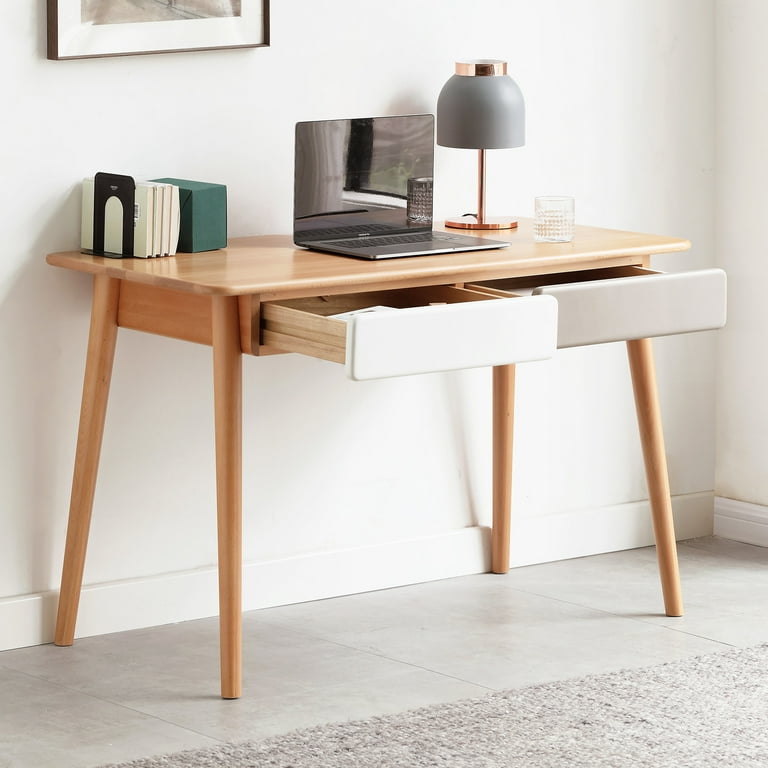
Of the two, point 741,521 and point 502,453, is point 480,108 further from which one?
point 741,521

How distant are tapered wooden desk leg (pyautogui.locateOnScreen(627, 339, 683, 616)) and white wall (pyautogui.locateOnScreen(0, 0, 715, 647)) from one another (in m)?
0.42

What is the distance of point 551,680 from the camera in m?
2.78

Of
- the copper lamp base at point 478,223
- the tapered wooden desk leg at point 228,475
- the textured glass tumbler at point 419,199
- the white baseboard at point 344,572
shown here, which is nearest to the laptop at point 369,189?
the textured glass tumbler at point 419,199

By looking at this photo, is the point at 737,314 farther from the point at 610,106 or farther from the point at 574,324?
the point at 574,324

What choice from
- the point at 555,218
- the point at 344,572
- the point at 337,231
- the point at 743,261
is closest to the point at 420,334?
the point at 337,231

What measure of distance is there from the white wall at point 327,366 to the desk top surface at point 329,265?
20 centimetres

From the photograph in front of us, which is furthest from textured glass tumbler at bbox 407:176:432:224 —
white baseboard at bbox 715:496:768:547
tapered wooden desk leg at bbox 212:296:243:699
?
white baseboard at bbox 715:496:768:547

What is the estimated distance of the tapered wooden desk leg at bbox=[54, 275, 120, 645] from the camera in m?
2.86

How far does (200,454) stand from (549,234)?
2.57ft

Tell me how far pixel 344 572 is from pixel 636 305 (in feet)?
2.79

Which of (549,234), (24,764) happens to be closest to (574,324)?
(549,234)

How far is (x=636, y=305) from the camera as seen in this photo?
9.41ft

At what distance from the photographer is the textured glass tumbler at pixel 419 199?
121 inches

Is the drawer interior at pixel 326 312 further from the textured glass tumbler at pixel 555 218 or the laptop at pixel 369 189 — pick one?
the textured glass tumbler at pixel 555 218
